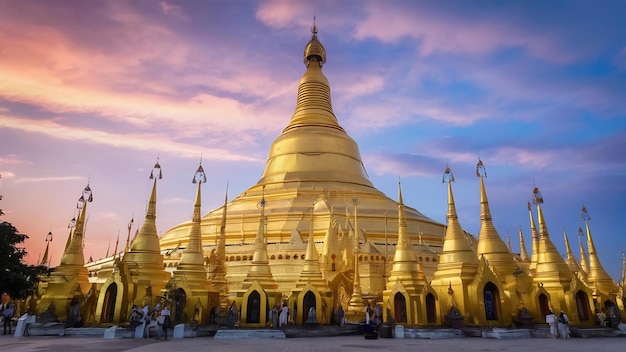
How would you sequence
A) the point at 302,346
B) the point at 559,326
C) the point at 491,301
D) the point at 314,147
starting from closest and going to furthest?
the point at 302,346 → the point at 559,326 → the point at 491,301 → the point at 314,147

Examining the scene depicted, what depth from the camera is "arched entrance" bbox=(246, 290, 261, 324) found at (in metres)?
16.5

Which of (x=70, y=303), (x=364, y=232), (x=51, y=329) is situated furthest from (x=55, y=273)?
(x=364, y=232)

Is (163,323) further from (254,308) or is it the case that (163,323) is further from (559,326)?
(559,326)

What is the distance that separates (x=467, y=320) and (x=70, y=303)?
15.8 m

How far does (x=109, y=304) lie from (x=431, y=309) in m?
12.6

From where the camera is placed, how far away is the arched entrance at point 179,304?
15992 mm

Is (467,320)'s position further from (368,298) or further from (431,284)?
(368,298)

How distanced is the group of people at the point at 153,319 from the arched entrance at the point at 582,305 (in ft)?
51.0

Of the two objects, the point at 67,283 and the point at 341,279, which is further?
the point at 341,279

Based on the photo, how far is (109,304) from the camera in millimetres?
16422

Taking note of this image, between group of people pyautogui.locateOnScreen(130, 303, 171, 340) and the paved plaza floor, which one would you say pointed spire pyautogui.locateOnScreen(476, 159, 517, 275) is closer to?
the paved plaza floor

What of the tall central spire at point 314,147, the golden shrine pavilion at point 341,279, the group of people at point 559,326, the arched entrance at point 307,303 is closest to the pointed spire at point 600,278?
the golden shrine pavilion at point 341,279

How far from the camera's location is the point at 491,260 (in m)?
18.7

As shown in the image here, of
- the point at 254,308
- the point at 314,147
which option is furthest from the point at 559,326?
the point at 314,147
